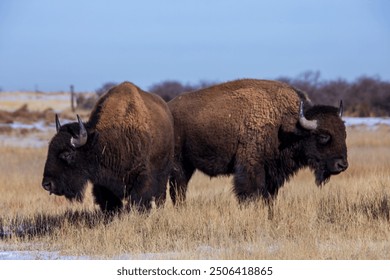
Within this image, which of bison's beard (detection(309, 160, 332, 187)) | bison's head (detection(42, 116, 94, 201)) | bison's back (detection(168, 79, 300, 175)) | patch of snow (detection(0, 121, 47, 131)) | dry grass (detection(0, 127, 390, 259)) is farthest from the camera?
patch of snow (detection(0, 121, 47, 131))

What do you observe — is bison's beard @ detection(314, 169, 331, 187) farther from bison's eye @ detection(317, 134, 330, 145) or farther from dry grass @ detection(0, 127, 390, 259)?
bison's eye @ detection(317, 134, 330, 145)

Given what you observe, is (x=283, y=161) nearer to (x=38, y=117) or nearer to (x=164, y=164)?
(x=164, y=164)

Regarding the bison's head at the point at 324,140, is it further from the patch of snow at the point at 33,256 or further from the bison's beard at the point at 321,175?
the patch of snow at the point at 33,256

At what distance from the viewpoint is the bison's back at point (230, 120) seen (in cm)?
1169

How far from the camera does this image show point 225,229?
9.24 m

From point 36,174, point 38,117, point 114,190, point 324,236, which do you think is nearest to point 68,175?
point 114,190

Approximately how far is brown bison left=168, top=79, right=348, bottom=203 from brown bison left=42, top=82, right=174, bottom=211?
164 centimetres

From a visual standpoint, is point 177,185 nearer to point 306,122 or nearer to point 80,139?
point 306,122

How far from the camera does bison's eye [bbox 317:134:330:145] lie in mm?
11391

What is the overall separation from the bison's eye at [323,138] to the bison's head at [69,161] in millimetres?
3594

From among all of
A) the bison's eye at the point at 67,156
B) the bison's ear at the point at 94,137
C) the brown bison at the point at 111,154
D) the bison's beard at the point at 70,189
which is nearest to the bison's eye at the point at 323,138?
the brown bison at the point at 111,154

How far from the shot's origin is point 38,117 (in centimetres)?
3669

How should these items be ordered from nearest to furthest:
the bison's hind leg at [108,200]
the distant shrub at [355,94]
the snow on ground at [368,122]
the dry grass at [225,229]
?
1. the dry grass at [225,229]
2. the bison's hind leg at [108,200]
3. the snow on ground at [368,122]
4. the distant shrub at [355,94]

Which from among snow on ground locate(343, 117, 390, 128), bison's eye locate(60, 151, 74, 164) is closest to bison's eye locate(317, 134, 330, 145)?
bison's eye locate(60, 151, 74, 164)
